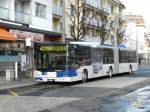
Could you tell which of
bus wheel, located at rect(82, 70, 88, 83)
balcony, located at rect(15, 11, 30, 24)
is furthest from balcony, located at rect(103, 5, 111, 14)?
bus wheel, located at rect(82, 70, 88, 83)

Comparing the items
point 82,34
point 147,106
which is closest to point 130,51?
point 82,34

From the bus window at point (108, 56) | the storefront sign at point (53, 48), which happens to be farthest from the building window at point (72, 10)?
the storefront sign at point (53, 48)

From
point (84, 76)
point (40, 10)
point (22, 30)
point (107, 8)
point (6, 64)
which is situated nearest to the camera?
point (84, 76)

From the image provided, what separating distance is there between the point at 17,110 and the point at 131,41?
106870 millimetres

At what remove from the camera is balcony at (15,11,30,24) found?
131 ft

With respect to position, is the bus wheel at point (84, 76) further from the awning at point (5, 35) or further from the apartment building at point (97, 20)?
the apartment building at point (97, 20)

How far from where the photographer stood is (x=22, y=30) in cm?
3791

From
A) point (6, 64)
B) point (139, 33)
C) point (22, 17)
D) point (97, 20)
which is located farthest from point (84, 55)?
point (139, 33)

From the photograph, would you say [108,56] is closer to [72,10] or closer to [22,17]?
[22,17]

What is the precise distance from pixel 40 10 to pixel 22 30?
7.55m

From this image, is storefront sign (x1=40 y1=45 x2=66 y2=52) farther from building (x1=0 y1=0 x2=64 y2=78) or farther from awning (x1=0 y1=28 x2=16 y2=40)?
awning (x1=0 y1=28 x2=16 y2=40)

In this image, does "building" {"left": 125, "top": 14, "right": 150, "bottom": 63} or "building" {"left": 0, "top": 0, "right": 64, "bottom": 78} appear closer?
"building" {"left": 0, "top": 0, "right": 64, "bottom": 78}

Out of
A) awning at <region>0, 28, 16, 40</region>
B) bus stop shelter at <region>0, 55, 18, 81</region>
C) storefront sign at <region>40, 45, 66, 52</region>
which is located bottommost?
bus stop shelter at <region>0, 55, 18, 81</region>

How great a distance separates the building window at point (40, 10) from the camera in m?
44.0
